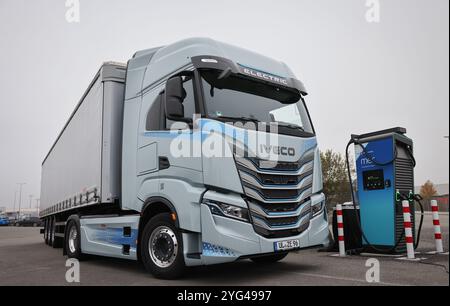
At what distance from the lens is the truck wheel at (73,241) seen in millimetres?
8336

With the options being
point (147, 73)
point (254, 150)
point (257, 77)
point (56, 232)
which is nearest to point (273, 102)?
point (257, 77)

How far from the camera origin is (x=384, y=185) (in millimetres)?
7617

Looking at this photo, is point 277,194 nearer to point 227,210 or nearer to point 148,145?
point 227,210

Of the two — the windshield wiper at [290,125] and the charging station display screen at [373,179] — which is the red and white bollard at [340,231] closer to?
the charging station display screen at [373,179]

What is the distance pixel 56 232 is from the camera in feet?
39.6

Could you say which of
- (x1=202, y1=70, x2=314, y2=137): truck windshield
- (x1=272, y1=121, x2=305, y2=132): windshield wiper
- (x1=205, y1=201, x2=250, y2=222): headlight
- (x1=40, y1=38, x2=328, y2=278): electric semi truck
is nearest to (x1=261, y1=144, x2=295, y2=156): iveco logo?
(x1=40, y1=38, x2=328, y2=278): electric semi truck

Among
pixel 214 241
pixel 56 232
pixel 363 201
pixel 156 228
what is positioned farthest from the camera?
pixel 56 232

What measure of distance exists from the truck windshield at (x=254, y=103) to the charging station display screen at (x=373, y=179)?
7.34 feet

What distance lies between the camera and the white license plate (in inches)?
202

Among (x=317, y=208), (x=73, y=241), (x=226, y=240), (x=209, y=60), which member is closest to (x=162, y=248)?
(x=226, y=240)

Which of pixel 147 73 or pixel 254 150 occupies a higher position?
pixel 147 73

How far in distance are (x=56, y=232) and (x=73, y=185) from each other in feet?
10.8

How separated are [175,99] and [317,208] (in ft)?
8.77

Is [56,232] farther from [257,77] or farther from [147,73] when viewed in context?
[257,77]
